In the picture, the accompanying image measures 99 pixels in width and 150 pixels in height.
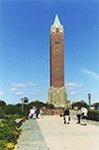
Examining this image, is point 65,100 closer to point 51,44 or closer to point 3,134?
point 51,44

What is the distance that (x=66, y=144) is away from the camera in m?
11.9

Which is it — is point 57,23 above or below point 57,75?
above

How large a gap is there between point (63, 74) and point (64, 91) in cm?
409

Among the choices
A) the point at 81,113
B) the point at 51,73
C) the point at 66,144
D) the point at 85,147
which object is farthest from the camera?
the point at 51,73

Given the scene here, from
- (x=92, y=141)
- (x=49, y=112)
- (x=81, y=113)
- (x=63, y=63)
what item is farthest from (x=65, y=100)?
(x=92, y=141)

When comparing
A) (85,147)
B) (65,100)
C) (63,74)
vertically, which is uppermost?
(63,74)

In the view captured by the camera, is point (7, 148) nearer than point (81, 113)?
Yes

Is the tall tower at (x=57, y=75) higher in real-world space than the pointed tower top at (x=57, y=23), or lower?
lower

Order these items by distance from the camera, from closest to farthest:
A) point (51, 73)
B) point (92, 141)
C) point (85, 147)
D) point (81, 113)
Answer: point (85, 147)
point (92, 141)
point (81, 113)
point (51, 73)

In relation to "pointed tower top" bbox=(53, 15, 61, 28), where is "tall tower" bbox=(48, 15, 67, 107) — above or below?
below

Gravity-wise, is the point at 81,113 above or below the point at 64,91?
below

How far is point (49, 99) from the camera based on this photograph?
86.9 m

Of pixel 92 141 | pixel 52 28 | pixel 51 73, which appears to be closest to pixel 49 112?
pixel 51 73

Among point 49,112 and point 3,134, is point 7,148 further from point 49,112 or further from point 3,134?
point 49,112
